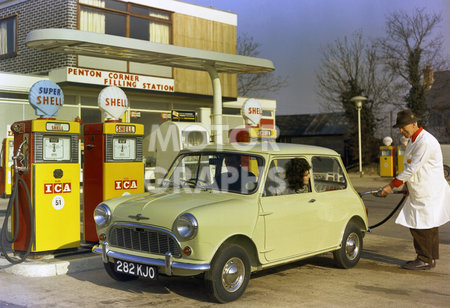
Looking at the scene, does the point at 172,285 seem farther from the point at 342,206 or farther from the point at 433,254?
the point at 433,254

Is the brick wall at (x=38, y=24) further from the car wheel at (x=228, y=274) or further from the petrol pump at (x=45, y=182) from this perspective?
the car wheel at (x=228, y=274)

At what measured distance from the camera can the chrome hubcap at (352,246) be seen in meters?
7.34

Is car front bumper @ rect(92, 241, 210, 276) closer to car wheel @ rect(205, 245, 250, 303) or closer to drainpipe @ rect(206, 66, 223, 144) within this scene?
car wheel @ rect(205, 245, 250, 303)

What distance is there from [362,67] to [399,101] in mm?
3116

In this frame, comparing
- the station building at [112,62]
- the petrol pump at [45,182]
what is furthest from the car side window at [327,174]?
the station building at [112,62]

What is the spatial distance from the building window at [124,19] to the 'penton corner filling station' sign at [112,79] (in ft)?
5.93

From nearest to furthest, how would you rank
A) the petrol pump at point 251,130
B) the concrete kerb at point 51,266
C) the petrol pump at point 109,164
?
the concrete kerb at point 51,266, the petrol pump at point 109,164, the petrol pump at point 251,130

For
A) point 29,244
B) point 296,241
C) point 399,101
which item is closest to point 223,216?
point 296,241

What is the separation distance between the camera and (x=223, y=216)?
5590 millimetres

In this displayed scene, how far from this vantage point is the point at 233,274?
565cm

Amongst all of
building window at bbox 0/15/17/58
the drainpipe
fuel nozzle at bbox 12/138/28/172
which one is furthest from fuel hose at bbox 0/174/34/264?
building window at bbox 0/15/17/58

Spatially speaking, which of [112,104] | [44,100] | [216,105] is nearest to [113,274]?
A: [44,100]

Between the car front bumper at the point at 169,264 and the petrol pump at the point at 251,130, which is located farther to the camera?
the petrol pump at the point at 251,130

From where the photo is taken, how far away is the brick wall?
67.5 feet
